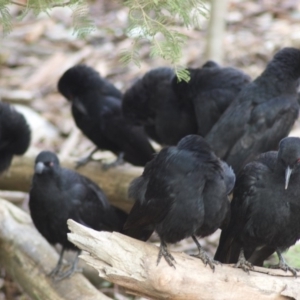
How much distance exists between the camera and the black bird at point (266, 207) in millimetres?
5324

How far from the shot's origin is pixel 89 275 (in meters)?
7.50

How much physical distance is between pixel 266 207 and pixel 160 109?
9.83ft

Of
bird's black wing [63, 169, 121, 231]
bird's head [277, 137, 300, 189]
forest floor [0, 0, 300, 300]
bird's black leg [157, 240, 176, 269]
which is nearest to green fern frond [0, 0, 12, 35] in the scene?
bird's black leg [157, 240, 176, 269]

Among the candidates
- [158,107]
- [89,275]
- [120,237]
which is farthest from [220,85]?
[120,237]

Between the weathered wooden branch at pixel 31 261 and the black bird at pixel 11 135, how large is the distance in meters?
0.53

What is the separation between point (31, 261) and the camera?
6.91 m

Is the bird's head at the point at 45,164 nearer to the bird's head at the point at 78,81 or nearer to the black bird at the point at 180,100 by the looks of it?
the black bird at the point at 180,100

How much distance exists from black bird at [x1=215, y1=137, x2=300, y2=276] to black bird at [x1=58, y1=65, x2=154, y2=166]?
273 centimetres

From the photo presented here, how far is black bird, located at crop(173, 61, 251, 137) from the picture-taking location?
7.74m

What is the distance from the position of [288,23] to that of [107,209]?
6.42m

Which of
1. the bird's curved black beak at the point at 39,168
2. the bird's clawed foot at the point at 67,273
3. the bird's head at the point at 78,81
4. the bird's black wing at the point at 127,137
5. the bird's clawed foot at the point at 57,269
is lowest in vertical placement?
the bird's clawed foot at the point at 57,269

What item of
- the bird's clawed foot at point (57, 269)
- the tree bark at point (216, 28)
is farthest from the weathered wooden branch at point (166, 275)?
the tree bark at point (216, 28)

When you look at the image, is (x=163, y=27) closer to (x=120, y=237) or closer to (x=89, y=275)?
(x=120, y=237)

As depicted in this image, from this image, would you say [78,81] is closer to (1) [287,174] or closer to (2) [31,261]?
(2) [31,261]
